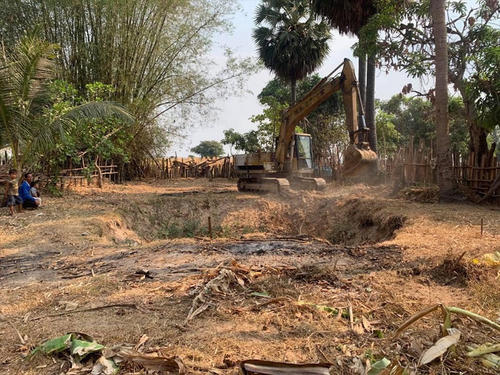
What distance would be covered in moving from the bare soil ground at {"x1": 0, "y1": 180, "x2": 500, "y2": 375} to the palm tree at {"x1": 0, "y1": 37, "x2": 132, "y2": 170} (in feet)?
7.43

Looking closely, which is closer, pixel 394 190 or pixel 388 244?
pixel 388 244

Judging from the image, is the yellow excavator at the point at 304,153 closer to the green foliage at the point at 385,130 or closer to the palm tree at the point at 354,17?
the palm tree at the point at 354,17

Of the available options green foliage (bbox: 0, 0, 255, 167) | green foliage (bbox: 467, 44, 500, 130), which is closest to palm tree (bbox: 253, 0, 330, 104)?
green foliage (bbox: 0, 0, 255, 167)

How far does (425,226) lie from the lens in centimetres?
681

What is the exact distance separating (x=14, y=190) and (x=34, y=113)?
2074 mm

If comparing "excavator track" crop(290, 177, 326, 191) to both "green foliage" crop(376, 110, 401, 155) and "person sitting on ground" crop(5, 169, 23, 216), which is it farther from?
"green foliage" crop(376, 110, 401, 155)

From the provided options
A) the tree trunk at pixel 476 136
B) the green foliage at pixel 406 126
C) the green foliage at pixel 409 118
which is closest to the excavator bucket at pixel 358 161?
the tree trunk at pixel 476 136

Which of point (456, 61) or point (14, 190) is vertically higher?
point (456, 61)

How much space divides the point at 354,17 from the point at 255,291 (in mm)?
12150

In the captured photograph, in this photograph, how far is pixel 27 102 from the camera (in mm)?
9531

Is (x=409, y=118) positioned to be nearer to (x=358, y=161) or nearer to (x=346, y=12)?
(x=346, y=12)

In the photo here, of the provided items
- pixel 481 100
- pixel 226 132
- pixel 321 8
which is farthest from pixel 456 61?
pixel 226 132

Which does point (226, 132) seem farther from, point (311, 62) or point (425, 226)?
point (425, 226)

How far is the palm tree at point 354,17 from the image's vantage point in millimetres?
12969
